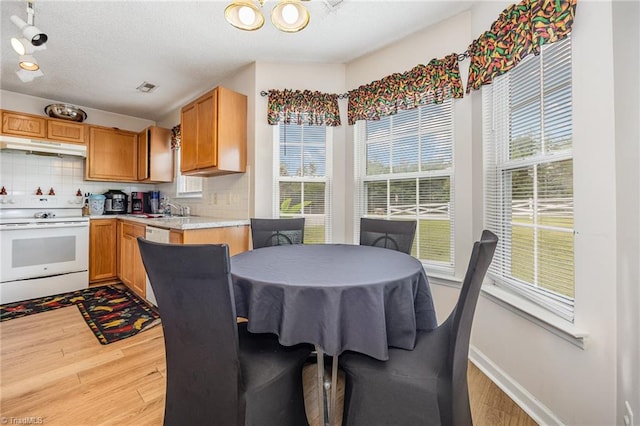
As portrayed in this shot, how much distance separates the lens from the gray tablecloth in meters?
1.02

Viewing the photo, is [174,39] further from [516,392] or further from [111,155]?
[516,392]

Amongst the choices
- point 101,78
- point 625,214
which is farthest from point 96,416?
point 101,78

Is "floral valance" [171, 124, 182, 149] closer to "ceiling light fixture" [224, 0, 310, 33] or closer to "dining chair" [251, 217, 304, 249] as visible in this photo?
"dining chair" [251, 217, 304, 249]

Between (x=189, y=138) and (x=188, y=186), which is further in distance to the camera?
(x=188, y=186)

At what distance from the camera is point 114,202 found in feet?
13.4

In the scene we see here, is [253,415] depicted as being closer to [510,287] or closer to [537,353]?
[537,353]

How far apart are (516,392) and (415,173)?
5.38 ft

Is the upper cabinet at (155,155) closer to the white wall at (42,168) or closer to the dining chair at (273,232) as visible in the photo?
the white wall at (42,168)

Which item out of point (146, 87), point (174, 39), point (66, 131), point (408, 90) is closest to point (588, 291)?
point (408, 90)

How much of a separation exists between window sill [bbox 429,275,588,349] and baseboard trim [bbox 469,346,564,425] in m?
0.40

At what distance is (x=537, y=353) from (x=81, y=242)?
4662 millimetres

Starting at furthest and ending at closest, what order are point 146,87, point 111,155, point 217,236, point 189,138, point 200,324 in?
1. point 111,155
2. point 146,87
3. point 189,138
4. point 217,236
5. point 200,324

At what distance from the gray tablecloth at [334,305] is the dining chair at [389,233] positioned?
0.68m

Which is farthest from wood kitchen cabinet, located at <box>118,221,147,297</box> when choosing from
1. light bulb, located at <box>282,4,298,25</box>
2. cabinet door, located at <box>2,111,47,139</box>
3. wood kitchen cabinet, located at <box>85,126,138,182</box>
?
light bulb, located at <box>282,4,298,25</box>
